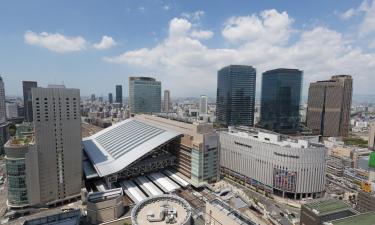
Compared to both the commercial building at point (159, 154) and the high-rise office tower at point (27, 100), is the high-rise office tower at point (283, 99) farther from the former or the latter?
the high-rise office tower at point (27, 100)

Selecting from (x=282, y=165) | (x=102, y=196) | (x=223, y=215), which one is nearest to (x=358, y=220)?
(x=282, y=165)

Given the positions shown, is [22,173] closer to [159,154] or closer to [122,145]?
[122,145]

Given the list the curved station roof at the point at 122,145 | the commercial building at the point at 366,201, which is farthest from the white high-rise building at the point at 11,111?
the commercial building at the point at 366,201

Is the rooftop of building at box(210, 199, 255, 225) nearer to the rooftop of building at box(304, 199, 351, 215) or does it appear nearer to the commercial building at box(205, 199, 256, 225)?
the commercial building at box(205, 199, 256, 225)

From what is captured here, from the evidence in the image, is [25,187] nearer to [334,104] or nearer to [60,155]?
[60,155]

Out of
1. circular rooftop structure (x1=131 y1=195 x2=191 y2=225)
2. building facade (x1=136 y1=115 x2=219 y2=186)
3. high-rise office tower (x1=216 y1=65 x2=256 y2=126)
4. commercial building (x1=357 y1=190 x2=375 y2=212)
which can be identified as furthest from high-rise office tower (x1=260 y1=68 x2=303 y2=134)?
circular rooftop structure (x1=131 y1=195 x2=191 y2=225)
